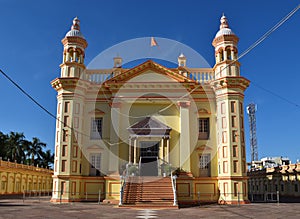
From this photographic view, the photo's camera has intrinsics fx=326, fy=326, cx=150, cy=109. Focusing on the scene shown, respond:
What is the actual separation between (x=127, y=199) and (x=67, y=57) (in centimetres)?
1226

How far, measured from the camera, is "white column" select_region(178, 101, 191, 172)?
24.1 m

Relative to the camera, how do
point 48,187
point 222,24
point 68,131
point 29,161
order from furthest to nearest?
point 29,161
point 48,187
point 222,24
point 68,131

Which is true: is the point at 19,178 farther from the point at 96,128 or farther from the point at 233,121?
the point at 233,121

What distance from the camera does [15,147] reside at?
56594 millimetres

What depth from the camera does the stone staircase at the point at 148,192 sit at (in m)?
19.9

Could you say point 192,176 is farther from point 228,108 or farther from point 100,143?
point 100,143

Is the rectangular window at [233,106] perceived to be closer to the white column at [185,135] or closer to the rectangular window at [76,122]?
the white column at [185,135]

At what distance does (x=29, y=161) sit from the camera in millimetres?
61562

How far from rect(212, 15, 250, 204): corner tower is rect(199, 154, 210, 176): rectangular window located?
3.12 feet

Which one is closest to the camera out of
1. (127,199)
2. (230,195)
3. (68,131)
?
(127,199)

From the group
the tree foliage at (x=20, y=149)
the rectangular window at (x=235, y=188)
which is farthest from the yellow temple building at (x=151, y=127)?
the tree foliage at (x=20, y=149)

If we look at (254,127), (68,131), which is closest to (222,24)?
(68,131)

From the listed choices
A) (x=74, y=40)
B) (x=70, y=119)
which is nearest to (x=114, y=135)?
(x=70, y=119)

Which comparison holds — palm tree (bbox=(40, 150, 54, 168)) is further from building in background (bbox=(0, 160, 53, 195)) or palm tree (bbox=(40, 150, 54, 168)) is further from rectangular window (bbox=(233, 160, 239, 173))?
rectangular window (bbox=(233, 160, 239, 173))
